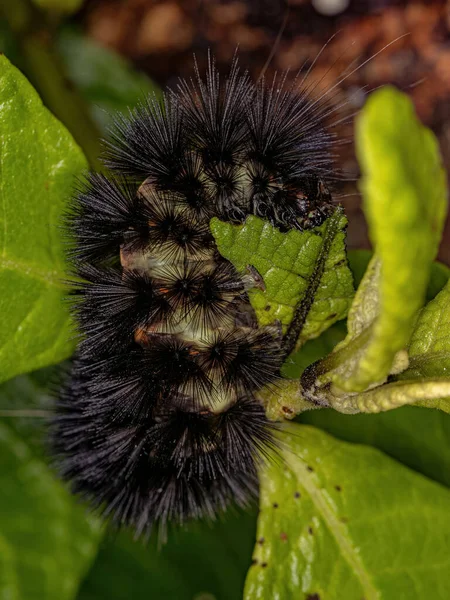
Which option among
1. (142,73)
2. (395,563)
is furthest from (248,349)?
(142,73)

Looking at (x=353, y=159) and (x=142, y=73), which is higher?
(x=142, y=73)

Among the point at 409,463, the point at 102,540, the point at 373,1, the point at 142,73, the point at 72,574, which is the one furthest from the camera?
the point at 142,73

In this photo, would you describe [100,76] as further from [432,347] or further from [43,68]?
[432,347]

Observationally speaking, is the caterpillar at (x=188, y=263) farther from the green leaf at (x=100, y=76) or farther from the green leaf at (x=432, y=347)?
the green leaf at (x=100, y=76)

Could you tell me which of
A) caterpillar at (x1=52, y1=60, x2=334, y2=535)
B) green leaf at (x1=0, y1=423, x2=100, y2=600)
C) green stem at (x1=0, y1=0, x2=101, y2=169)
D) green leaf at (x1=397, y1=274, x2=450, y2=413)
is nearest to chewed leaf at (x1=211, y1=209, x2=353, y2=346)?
caterpillar at (x1=52, y1=60, x2=334, y2=535)

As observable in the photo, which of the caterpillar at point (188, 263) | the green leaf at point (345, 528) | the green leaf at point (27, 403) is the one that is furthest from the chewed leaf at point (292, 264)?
the green leaf at point (27, 403)

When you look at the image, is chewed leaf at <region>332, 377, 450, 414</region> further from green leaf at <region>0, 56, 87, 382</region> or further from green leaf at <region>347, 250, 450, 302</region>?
green leaf at <region>0, 56, 87, 382</region>

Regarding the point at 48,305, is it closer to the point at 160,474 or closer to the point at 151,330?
the point at 151,330
